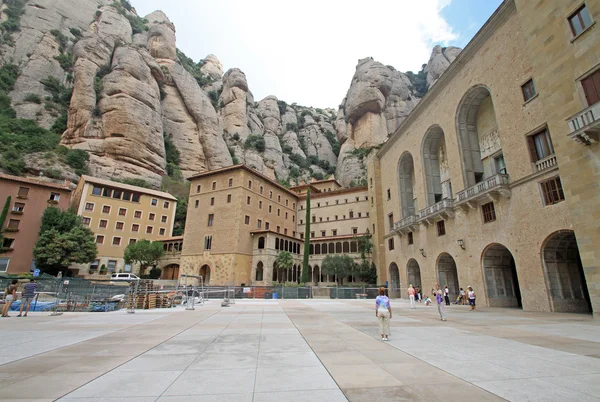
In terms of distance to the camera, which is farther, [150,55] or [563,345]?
[150,55]

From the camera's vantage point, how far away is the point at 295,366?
541cm

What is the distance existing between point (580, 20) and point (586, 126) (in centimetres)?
583

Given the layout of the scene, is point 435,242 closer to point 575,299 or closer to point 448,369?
point 575,299

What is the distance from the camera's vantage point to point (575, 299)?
53.3 feet

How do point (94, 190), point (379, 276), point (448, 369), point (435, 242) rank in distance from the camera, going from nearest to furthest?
point (448, 369) < point (435, 242) < point (379, 276) < point (94, 190)

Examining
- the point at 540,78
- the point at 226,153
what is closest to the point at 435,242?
the point at 540,78

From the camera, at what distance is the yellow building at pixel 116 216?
45.3 m

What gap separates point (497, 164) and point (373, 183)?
19.7m

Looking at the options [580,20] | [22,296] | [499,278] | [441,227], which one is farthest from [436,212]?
[22,296]

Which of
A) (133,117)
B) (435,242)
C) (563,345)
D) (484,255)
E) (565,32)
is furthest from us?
(133,117)

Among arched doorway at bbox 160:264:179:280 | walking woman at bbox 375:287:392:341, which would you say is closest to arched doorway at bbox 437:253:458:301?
walking woman at bbox 375:287:392:341

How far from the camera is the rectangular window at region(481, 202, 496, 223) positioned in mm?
20438

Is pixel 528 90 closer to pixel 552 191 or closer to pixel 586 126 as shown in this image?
pixel 552 191

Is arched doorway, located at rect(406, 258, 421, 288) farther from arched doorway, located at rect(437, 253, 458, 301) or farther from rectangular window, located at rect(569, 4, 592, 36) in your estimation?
rectangular window, located at rect(569, 4, 592, 36)
